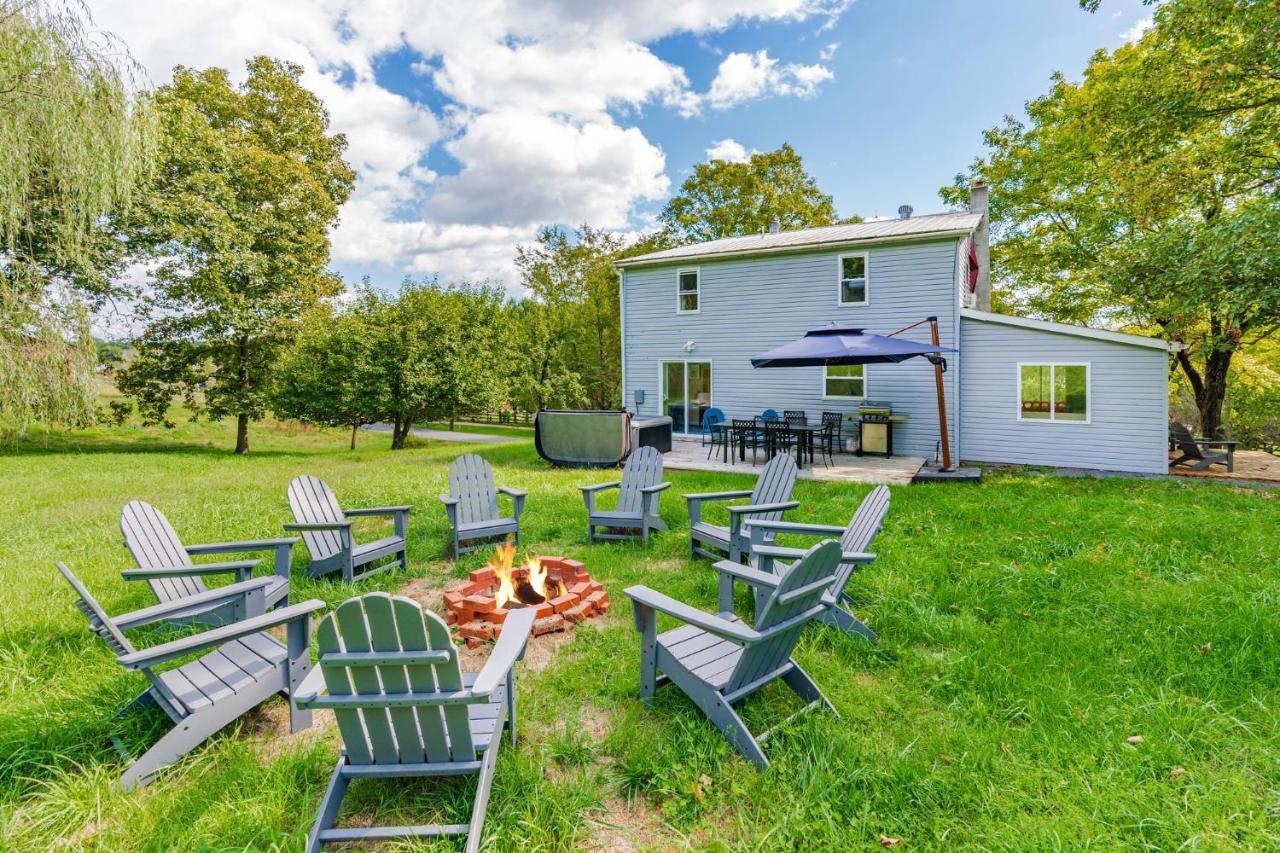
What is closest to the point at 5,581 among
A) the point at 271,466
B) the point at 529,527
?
the point at 529,527

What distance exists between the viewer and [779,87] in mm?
17156

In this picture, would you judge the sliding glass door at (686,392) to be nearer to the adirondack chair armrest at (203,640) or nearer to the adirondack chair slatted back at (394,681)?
the adirondack chair armrest at (203,640)

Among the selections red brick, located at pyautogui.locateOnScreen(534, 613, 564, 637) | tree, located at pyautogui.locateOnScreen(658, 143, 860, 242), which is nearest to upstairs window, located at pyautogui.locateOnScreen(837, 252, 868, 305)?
red brick, located at pyautogui.locateOnScreen(534, 613, 564, 637)

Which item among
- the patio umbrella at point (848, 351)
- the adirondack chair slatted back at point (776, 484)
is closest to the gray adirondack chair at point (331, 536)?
Result: the adirondack chair slatted back at point (776, 484)

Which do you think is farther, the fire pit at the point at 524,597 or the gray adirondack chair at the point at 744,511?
the gray adirondack chair at the point at 744,511

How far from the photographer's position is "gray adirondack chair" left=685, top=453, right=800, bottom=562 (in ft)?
15.6

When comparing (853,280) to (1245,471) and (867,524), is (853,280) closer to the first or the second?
(1245,471)

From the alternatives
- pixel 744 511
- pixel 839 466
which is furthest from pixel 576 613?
pixel 839 466

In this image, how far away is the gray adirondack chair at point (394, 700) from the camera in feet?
6.20

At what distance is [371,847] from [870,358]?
801 cm

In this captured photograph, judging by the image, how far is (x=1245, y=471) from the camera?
989cm

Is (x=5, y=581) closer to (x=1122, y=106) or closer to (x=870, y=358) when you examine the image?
(x=870, y=358)

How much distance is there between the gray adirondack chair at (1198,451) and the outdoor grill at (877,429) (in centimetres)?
461

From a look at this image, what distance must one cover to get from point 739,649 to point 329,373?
54.6 feet
